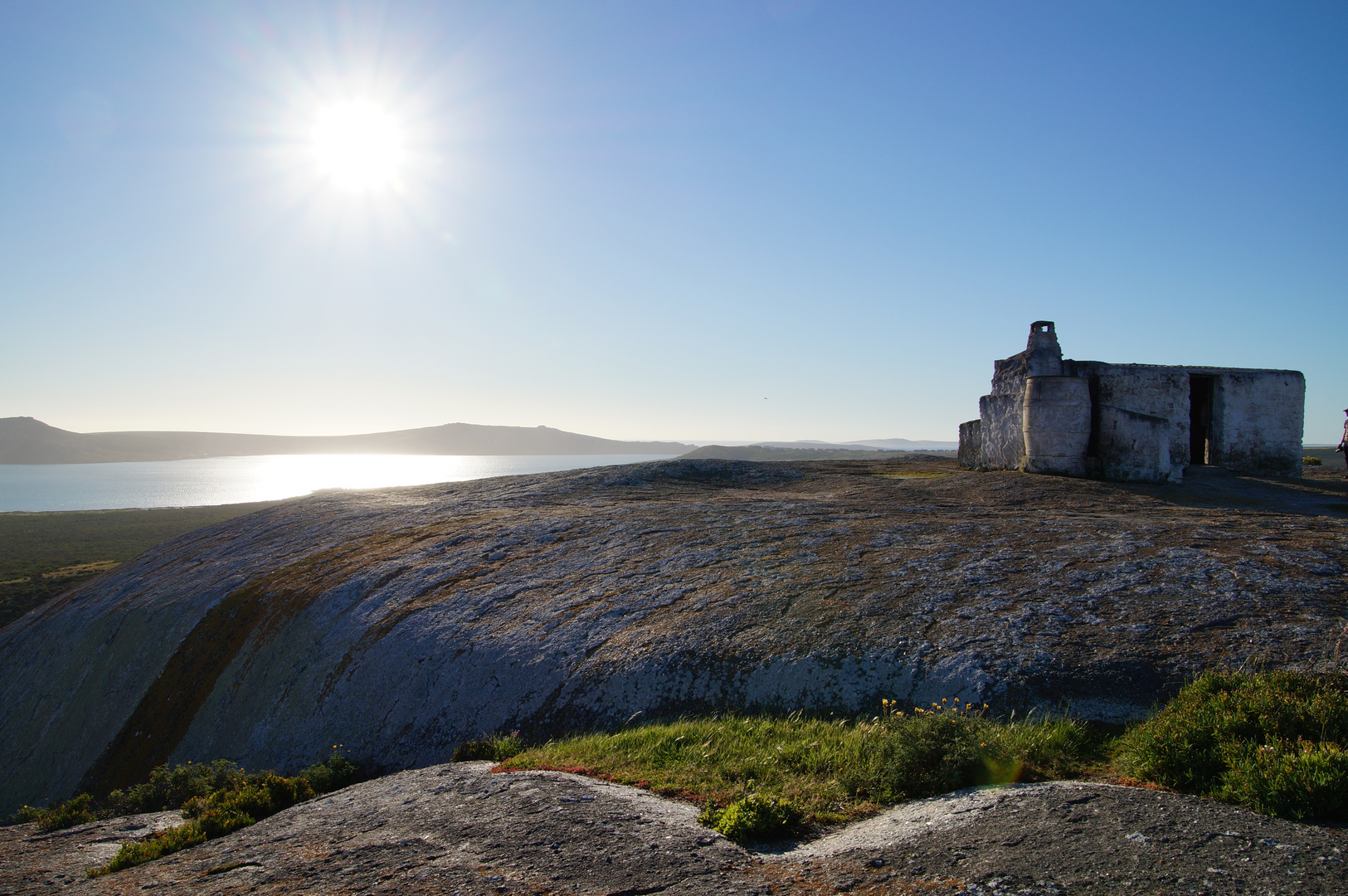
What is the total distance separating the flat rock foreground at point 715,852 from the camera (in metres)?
3.68

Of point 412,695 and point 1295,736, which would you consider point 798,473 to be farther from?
point 1295,736

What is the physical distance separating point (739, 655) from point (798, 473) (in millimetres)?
13851

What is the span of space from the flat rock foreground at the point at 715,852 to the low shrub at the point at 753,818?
117 millimetres

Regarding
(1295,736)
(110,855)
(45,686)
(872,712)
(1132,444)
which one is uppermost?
(1132,444)

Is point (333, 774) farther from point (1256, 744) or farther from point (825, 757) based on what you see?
point (1256, 744)

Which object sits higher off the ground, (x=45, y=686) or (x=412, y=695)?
(x=412, y=695)

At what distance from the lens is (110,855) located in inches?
237

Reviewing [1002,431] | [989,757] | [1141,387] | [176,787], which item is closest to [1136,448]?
[1002,431]

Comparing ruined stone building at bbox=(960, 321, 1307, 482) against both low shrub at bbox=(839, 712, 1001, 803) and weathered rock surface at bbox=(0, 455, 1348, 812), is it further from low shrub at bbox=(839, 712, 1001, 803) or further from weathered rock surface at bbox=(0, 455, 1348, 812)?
low shrub at bbox=(839, 712, 1001, 803)

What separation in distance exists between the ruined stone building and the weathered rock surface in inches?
69.1

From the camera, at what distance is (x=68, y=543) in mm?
56156

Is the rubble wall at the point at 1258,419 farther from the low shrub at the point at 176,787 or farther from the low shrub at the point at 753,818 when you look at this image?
the low shrub at the point at 176,787

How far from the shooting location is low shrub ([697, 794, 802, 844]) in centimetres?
466

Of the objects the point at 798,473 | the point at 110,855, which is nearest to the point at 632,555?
the point at 110,855
